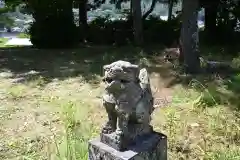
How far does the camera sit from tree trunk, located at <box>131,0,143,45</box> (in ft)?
36.1

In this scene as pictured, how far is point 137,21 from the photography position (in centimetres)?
1124

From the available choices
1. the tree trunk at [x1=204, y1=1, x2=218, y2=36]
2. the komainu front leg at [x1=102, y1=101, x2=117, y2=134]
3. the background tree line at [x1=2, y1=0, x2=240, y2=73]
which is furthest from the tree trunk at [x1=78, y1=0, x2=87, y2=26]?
the komainu front leg at [x1=102, y1=101, x2=117, y2=134]

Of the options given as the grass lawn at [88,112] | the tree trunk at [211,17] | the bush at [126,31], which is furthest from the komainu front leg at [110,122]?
the tree trunk at [211,17]

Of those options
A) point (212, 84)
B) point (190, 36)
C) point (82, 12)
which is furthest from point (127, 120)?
point (82, 12)

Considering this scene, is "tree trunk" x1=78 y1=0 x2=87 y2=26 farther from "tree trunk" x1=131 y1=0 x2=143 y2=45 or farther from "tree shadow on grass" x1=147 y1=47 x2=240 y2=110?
"tree shadow on grass" x1=147 y1=47 x2=240 y2=110

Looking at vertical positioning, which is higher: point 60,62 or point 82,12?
point 82,12

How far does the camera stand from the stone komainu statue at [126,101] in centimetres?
250

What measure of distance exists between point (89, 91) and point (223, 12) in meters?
7.40

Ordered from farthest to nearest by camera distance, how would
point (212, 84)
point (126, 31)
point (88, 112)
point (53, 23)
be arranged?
point (126, 31) → point (53, 23) → point (212, 84) → point (88, 112)

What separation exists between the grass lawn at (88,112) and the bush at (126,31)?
3971mm

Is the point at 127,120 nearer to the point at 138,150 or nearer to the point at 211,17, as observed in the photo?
the point at 138,150

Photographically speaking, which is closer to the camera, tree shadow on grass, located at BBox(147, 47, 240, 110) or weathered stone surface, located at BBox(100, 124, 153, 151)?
weathered stone surface, located at BBox(100, 124, 153, 151)

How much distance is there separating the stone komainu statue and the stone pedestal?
0.23 feet

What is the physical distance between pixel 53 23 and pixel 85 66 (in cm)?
364
